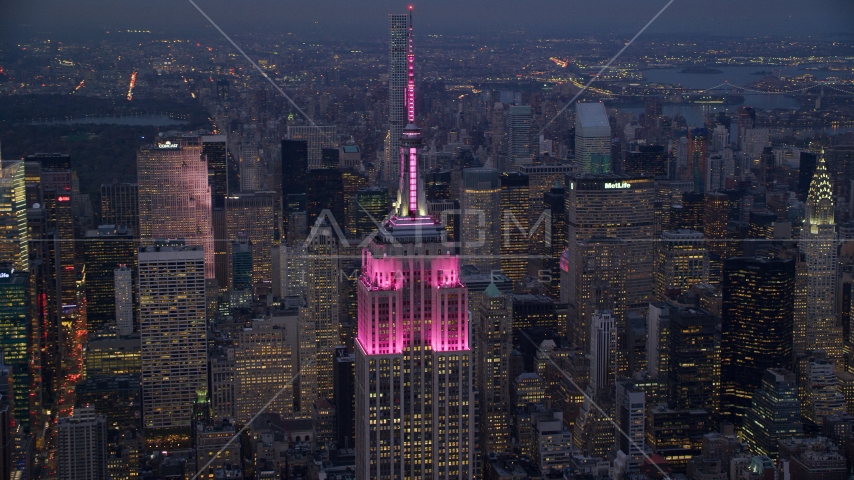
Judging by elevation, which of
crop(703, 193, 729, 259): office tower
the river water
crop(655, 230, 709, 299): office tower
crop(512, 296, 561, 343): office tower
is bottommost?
crop(512, 296, 561, 343): office tower

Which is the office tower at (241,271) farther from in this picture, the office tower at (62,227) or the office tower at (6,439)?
the office tower at (6,439)

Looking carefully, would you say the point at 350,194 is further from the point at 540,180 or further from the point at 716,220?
the point at 716,220

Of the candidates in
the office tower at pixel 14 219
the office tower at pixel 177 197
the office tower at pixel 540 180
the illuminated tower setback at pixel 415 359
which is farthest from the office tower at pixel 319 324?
the illuminated tower setback at pixel 415 359

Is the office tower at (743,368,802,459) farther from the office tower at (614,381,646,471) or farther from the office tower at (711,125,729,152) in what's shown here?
the office tower at (711,125,729,152)

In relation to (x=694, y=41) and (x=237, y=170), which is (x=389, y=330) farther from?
(x=237, y=170)

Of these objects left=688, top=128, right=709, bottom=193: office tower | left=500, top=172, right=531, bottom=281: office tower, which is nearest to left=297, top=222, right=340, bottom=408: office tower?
left=500, top=172, right=531, bottom=281: office tower

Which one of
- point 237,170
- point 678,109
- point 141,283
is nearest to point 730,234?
point 678,109

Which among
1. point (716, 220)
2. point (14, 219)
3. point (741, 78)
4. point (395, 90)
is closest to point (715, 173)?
point (716, 220)
